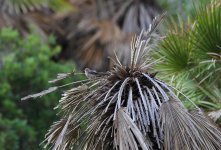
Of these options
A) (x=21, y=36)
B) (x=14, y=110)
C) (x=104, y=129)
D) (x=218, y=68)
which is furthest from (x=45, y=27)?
(x=104, y=129)

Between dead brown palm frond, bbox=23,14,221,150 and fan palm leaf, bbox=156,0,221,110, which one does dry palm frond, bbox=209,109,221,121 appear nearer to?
fan palm leaf, bbox=156,0,221,110

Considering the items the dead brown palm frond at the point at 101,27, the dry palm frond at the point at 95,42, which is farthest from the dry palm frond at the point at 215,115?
the dead brown palm frond at the point at 101,27

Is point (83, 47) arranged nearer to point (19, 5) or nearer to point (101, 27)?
point (101, 27)

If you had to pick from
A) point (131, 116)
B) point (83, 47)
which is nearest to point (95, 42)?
point (83, 47)

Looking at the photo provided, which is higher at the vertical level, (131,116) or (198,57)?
(198,57)

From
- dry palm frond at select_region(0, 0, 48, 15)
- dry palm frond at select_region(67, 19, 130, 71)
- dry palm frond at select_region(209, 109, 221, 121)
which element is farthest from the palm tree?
dry palm frond at select_region(0, 0, 48, 15)

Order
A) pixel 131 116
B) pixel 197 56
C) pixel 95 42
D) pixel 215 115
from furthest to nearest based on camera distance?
1. pixel 95 42
2. pixel 197 56
3. pixel 215 115
4. pixel 131 116
